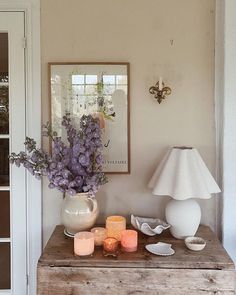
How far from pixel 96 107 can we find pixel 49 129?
1.07 feet

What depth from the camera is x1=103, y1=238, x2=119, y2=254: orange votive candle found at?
154cm

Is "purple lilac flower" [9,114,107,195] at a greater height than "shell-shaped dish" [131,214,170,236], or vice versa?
"purple lilac flower" [9,114,107,195]

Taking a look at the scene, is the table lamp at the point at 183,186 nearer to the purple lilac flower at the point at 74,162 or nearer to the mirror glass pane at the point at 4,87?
the purple lilac flower at the point at 74,162

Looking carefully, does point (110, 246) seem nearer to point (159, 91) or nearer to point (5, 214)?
point (5, 214)

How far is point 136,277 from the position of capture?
1453 millimetres

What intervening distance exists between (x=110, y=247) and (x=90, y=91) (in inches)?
36.8

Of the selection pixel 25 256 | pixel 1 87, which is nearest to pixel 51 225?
pixel 25 256

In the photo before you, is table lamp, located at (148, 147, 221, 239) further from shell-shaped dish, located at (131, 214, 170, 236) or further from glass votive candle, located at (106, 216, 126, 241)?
glass votive candle, located at (106, 216, 126, 241)

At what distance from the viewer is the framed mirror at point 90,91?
6.29 feet

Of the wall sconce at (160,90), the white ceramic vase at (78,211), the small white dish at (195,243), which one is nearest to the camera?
the small white dish at (195,243)

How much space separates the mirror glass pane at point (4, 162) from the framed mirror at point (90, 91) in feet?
1.11

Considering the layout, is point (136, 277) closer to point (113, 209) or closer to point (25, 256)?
point (113, 209)

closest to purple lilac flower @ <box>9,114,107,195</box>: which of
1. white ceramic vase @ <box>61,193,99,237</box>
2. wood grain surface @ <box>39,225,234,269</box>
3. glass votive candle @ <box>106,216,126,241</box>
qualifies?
white ceramic vase @ <box>61,193,99,237</box>

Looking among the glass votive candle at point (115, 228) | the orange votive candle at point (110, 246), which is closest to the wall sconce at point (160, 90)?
the glass votive candle at point (115, 228)
